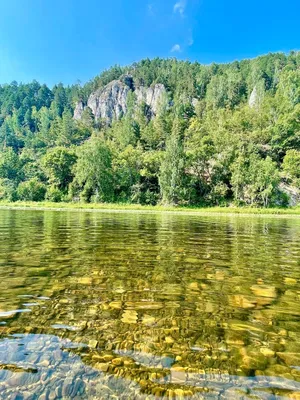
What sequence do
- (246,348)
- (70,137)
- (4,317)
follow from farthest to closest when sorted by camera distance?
(70,137), (4,317), (246,348)

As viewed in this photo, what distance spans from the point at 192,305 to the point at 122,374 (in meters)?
3.01

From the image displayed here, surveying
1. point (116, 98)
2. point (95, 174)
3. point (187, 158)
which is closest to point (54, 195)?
point (95, 174)

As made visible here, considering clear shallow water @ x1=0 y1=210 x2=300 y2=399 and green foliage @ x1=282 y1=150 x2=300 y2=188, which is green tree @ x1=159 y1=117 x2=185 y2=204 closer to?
green foliage @ x1=282 y1=150 x2=300 y2=188

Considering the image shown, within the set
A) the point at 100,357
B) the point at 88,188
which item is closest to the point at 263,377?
the point at 100,357

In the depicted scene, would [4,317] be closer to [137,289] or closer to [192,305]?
[137,289]

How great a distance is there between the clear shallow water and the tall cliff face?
579 feet

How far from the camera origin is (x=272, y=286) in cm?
832

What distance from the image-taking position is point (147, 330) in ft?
17.5

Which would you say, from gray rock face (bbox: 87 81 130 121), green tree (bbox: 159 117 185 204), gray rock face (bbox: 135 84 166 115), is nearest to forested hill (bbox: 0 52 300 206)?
green tree (bbox: 159 117 185 204)

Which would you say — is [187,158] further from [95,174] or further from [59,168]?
[59,168]

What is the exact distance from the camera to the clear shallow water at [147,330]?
375 cm

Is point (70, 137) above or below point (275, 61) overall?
below

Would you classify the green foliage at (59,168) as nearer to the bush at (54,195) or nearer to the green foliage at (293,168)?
the bush at (54,195)

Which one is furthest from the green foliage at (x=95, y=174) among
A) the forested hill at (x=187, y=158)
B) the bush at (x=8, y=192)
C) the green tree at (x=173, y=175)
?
the bush at (x=8, y=192)
